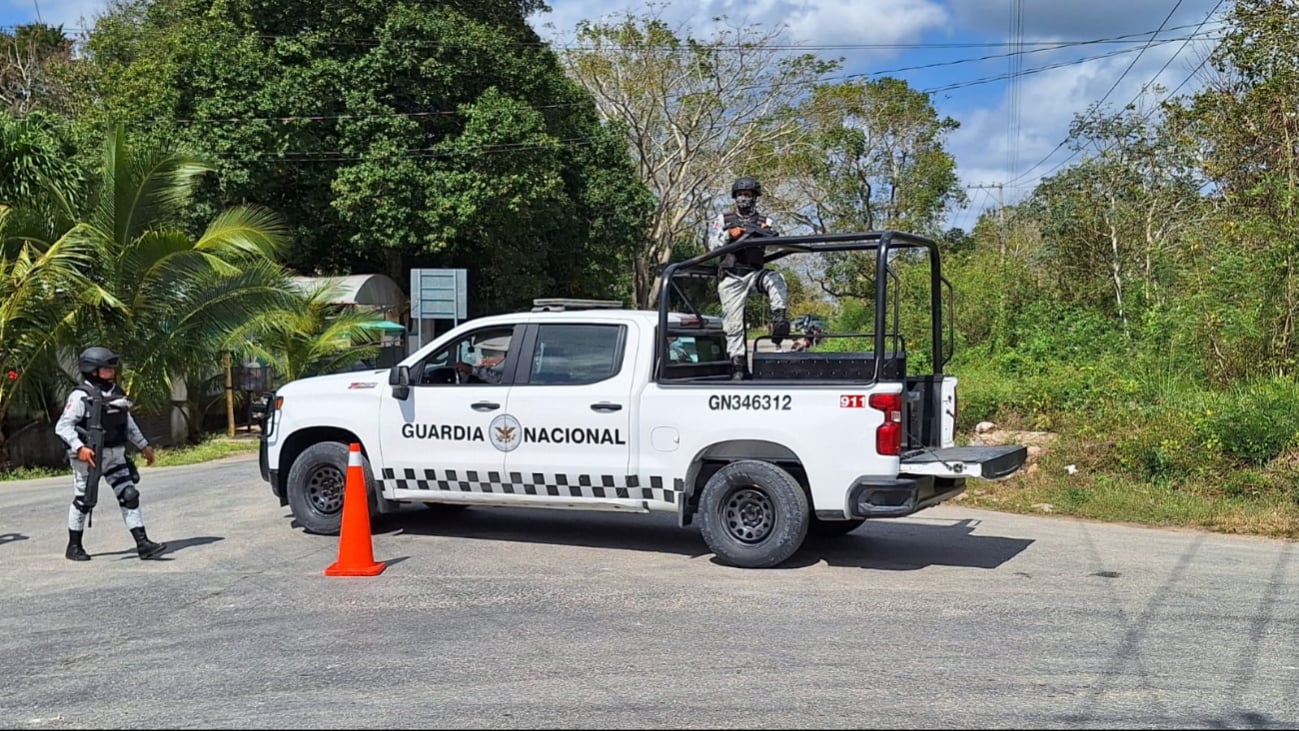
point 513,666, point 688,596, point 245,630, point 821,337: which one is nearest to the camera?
point 513,666

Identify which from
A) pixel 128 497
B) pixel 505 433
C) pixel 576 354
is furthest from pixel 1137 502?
pixel 128 497

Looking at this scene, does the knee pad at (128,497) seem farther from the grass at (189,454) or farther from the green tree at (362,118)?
the green tree at (362,118)

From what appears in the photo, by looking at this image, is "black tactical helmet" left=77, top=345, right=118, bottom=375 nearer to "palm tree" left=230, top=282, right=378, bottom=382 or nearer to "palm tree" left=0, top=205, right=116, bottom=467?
"palm tree" left=0, top=205, right=116, bottom=467

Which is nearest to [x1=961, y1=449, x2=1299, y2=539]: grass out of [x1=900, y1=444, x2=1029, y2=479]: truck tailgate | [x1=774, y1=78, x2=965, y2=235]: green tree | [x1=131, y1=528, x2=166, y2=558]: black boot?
[x1=900, y1=444, x2=1029, y2=479]: truck tailgate

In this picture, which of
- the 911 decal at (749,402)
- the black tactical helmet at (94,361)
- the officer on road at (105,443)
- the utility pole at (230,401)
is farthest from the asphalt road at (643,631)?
the utility pole at (230,401)

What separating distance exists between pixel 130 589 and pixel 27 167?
38.0 feet

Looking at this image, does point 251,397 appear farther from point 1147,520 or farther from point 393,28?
point 1147,520

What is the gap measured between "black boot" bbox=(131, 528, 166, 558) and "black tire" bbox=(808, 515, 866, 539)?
16.9 ft

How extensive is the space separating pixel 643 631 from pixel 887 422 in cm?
231

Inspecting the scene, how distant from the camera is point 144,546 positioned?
8.48 m

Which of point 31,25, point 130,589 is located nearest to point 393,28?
point 31,25

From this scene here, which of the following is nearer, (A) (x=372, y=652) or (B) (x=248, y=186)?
(A) (x=372, y=652)

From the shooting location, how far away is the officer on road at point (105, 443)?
27.2 ft

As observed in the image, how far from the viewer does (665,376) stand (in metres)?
8.40
